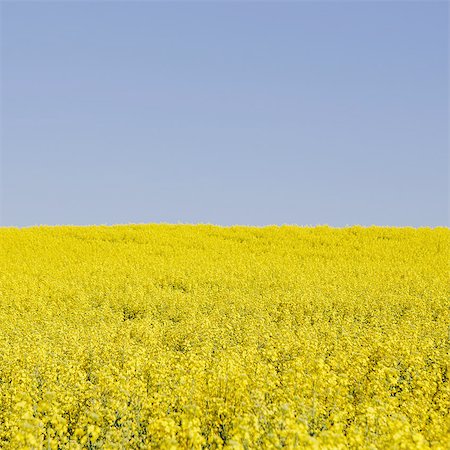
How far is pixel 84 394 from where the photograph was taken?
7141 mm

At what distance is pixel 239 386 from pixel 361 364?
2866mm

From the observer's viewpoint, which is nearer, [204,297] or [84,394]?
[84,394]

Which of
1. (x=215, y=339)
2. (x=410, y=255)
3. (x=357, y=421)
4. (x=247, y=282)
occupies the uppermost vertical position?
(x=410, y=255)

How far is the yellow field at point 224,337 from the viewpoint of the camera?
19.5 ft

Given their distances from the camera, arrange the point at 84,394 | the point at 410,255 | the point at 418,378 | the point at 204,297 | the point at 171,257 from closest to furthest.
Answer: the point at 84,394 < the point at 418,378 < the point at 204,297 < the point at 171,257 < the point at 410,255

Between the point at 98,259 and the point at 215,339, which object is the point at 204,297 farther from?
the point at 98,259

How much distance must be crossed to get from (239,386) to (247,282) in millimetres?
11496

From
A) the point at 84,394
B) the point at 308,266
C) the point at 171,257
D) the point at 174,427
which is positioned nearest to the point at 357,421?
the point at 174,427

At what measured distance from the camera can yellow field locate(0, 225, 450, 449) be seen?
19.5 ft

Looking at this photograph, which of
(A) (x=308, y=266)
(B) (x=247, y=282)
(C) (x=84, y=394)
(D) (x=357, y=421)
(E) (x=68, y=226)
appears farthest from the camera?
(E) (x=68, y=226)

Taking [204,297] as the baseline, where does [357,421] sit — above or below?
below

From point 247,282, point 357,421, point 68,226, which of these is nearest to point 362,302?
point 247,282

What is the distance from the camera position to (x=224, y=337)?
11.0 metres

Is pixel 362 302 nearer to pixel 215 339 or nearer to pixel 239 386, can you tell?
pixel 215 339
